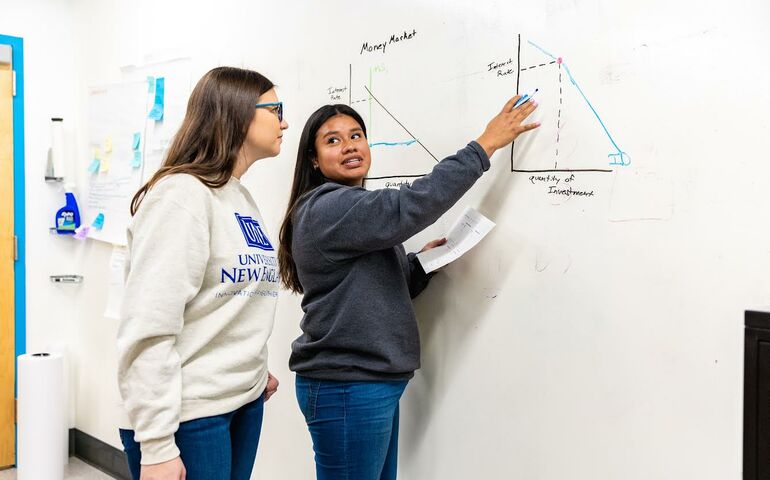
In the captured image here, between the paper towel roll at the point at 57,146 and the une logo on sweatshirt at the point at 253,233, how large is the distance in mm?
2336

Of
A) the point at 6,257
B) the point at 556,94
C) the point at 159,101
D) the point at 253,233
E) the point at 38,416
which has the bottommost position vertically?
the point at 38,416

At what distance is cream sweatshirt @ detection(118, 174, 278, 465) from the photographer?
1.19 metres

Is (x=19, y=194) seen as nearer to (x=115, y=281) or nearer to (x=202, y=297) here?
(x=115, y=281)

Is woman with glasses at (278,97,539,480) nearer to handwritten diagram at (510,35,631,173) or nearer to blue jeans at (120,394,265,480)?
handwritten diagram at (510,35,631,173)

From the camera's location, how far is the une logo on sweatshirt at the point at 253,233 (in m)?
1.37

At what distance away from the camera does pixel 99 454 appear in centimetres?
327

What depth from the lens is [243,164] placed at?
1.42m

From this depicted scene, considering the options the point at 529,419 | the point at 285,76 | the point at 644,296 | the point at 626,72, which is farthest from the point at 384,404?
the point at 285,76

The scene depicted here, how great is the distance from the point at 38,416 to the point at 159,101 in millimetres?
1554

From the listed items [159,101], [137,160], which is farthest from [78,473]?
[159,101]

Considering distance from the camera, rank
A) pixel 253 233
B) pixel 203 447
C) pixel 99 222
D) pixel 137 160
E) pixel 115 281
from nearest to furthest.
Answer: pixel 203 447
pixel 253 233
pixel 137 160
pixel 115 281
pixel 99 222

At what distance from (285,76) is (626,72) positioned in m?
1.25

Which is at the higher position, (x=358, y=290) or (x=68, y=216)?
(x=68, y=216)

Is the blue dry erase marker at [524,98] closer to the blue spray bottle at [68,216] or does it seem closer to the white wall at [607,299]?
the white wall at [607,299]
